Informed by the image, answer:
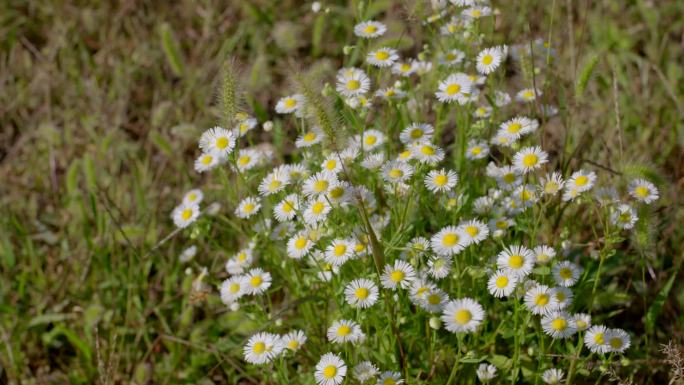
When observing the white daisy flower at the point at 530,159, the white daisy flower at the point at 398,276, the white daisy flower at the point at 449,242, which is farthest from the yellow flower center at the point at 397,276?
the white daisy flower at the point at 530,159

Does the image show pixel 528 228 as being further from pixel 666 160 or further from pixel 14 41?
pixel 14 41

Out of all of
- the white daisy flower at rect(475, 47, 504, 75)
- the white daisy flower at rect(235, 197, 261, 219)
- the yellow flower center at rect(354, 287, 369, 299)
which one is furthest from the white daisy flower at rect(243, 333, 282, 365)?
the white daisy flower at rect(475, 47, 504, 75)

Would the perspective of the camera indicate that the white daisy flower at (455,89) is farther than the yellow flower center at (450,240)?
Yes

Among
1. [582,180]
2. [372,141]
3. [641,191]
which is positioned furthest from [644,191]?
[372,141]

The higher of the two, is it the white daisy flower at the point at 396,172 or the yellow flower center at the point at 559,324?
the white daisy flower at the point at 396,172

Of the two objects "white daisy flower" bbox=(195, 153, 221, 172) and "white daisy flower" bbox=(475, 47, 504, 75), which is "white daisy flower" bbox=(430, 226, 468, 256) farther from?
"white daisy flower" bbox=(195, 153, 221, 172)

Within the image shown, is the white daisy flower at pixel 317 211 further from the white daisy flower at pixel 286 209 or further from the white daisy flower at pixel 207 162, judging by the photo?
the white daisy flower at pixel 207 162

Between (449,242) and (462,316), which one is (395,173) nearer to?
(449,242)
